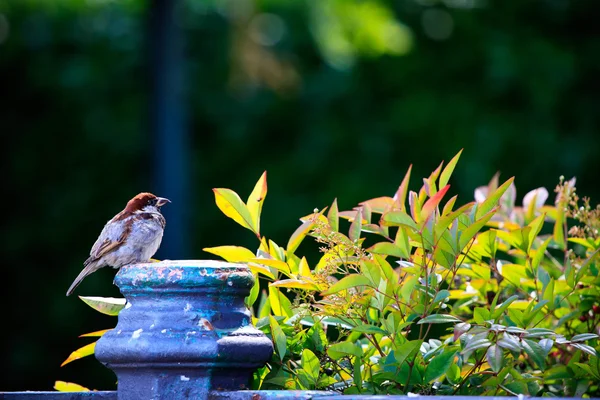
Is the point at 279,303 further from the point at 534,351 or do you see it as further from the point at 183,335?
the point at 534,351

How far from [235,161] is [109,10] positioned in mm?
2036

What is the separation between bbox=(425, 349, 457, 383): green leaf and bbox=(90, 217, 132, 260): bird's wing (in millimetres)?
1205

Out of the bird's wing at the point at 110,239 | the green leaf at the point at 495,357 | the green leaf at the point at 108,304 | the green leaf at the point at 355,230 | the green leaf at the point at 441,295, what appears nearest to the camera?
the green leaf at the point at 495,357

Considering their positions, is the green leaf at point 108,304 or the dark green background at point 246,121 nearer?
the green leaf at point 108,304

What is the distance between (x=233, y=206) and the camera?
1.89 m

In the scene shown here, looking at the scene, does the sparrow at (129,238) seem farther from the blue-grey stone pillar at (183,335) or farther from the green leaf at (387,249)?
the green leaf at (387,249)

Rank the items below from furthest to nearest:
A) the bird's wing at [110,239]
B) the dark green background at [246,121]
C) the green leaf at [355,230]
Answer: the dark green background at [246,121], the bird's wing at [110,239], the green leaf at [355,230]

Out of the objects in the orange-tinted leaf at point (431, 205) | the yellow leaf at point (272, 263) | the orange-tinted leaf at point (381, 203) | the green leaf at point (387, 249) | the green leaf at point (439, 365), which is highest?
the orange-tinted leaf at point (431, 205)

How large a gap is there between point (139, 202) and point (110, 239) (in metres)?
0.16

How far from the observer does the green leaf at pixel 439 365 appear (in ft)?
5.31

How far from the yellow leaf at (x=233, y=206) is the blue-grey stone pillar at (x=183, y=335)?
233 mm

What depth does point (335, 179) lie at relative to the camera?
24.6ft

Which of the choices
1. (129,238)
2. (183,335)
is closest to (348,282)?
(183,335)

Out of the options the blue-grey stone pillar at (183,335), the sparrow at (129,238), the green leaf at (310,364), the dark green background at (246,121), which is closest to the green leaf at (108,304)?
the blue-grey stone pillar at (183,335)
